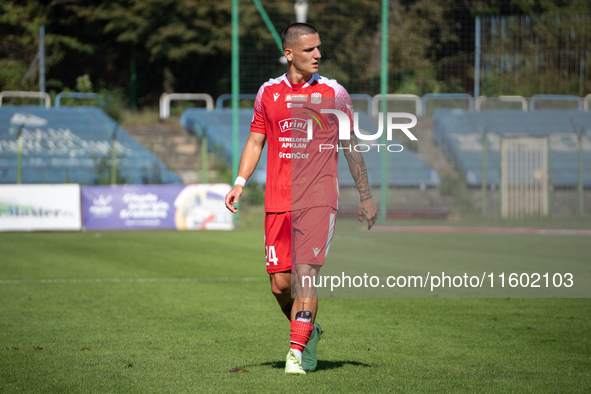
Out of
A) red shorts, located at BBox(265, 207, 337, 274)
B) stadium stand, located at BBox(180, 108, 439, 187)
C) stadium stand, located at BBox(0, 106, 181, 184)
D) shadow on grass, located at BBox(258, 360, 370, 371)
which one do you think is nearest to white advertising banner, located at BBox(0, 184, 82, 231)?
stadium stand, located at BBox(0, 106, 181, 184)

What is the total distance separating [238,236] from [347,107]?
12.6 meters

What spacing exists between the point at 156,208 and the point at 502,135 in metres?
11.3

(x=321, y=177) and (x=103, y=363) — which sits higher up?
(x=321, y=177)

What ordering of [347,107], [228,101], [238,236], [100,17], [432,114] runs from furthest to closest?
1. [100,17]
2. [228,101]
3. [432,114]
4. [238,236]
5. [347,107]

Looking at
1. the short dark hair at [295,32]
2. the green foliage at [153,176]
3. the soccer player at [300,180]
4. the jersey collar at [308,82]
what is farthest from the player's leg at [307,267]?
the green foliage at [153,176]

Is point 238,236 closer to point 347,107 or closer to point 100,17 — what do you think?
point 347,107

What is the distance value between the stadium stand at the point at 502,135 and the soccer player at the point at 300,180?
60.7 feet

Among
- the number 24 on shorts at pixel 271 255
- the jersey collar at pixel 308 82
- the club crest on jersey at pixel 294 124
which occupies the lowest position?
the number 24 on shorts at pixel 271 255

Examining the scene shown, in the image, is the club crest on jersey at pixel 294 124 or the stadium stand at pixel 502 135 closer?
the club crest on jersey at pixel 294 124

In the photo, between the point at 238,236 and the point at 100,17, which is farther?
the point at 100,17

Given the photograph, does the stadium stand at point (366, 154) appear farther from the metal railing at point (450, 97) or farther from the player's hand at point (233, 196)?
the player's hand at point (233, 196)

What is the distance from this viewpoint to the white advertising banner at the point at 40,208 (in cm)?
1770

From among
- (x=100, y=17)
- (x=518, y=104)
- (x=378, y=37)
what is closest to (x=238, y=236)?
(x=378, y=37)

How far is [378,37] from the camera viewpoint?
23.6 metres
